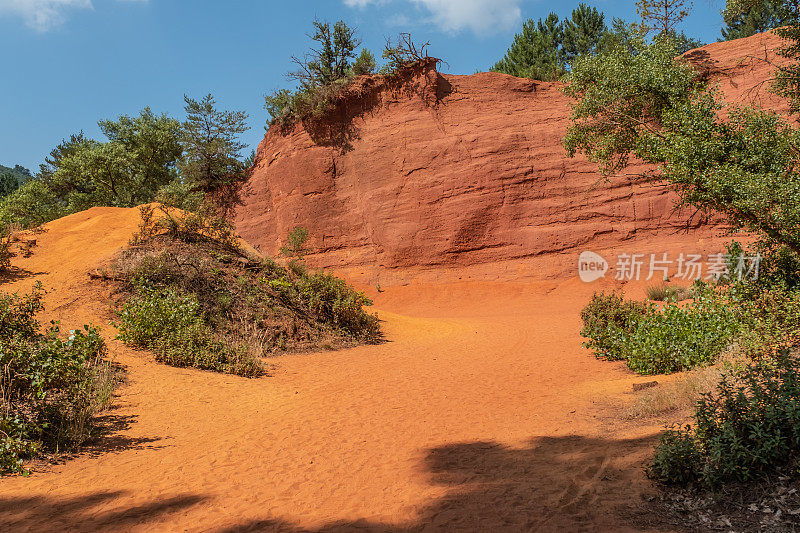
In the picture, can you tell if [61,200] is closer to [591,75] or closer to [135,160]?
[135,160]

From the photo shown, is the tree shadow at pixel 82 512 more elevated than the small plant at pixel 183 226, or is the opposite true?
the small plant at pixel 183 226

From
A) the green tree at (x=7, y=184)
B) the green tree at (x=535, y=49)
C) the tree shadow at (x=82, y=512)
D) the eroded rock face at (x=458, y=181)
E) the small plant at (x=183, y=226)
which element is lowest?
the tree shadow at (x=82, y=512)

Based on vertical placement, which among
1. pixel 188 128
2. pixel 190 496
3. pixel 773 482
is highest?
pixel 188 128

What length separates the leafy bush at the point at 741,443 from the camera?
3.35 meters

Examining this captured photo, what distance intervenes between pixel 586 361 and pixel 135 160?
84.2 ft

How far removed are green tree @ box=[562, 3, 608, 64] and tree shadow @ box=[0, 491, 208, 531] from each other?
3230 cm

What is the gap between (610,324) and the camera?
963cm

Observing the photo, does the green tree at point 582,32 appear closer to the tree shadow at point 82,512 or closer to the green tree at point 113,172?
the green tree at point 113,172

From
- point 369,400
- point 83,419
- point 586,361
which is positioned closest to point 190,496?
point 83,419

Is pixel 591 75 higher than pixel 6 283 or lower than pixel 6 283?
higher

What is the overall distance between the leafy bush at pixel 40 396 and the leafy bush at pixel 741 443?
5.54 metres

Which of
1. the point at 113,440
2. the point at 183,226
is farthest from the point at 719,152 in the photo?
the point at 183,226

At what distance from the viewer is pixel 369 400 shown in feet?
24.2

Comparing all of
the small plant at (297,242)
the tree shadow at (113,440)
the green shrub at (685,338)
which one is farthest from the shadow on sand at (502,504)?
the small plant at (297,242)
